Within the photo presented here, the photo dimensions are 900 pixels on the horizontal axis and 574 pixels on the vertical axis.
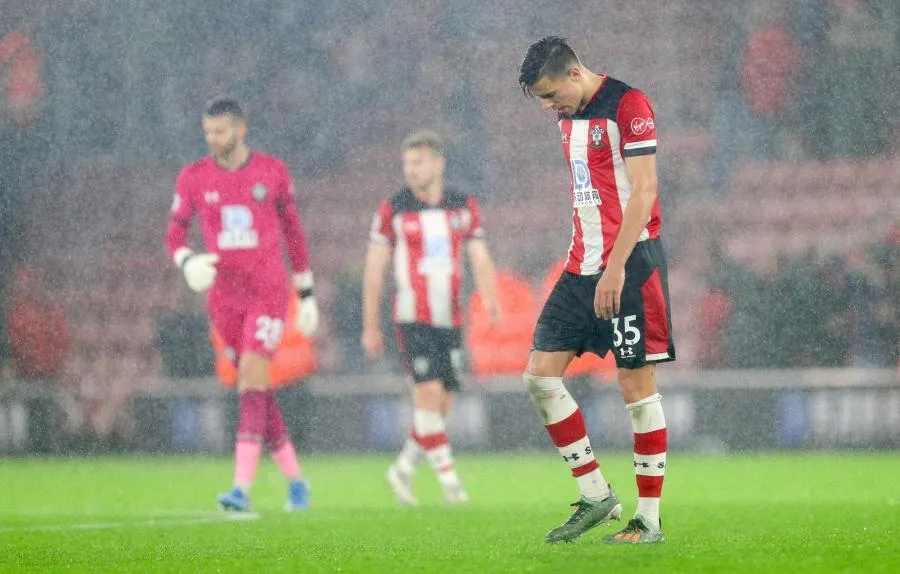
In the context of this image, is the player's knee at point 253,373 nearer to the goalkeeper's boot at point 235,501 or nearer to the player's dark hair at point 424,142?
the goalkeeper's boot at point 235,501

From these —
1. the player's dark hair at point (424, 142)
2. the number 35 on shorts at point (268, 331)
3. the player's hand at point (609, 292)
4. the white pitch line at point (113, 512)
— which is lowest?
the white pitch line at point (113, 512)

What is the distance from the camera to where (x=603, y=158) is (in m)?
4.35

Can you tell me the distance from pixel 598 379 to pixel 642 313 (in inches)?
235

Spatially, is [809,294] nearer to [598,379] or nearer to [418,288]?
[598,379]

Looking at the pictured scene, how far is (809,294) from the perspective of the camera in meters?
11.3

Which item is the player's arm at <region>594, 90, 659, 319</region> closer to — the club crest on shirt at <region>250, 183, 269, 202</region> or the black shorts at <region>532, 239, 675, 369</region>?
the black shorts at <region>532, 239, 675, 369</region>

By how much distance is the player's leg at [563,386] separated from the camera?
4395 mm

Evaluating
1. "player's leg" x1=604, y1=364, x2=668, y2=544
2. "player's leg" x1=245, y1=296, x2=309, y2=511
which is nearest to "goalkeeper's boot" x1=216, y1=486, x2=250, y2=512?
"player's leg" x1=245, y1=296, x2=309, y2=511

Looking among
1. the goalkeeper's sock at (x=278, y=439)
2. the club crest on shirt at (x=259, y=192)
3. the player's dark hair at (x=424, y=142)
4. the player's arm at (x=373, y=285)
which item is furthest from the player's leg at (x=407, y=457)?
the club crest on shirt at (x=259, y=192)

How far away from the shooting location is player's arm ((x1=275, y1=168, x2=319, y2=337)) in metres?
6.81

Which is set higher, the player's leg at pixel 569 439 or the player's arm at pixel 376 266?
the player's arm at pixel 376 266

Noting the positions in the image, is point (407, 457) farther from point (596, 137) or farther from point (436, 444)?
point (596, 137)

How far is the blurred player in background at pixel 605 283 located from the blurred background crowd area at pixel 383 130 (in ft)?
23.8

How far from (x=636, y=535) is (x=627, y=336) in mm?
603
